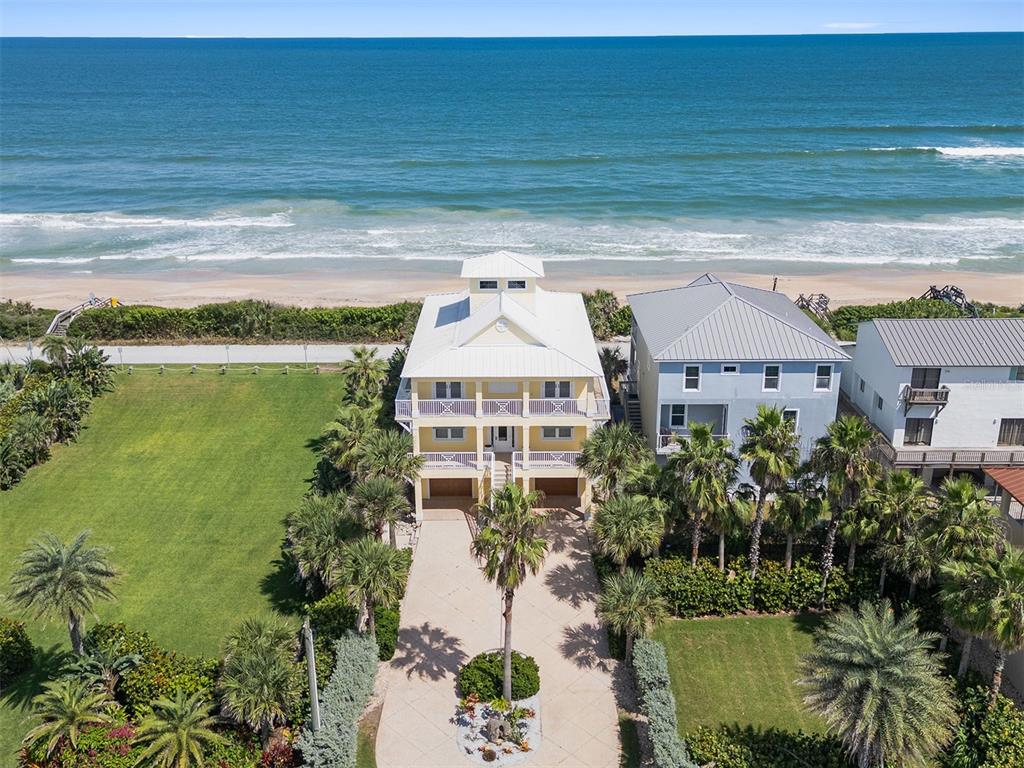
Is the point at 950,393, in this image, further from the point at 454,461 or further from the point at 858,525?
the point at 454,461

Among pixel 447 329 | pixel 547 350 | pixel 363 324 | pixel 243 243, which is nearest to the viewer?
pixel 547 350

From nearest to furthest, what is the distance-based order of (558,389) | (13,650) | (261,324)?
(13,650) < (558,389) < (261,324)

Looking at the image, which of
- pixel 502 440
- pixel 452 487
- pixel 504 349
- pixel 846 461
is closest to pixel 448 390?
pixel 504 349

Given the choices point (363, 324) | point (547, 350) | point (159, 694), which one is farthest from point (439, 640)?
point (363, 324)

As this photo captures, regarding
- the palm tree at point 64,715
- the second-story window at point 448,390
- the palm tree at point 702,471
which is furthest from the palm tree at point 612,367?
the palm tree at point 64,715

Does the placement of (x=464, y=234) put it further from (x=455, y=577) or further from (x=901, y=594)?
(x=901, y=594)

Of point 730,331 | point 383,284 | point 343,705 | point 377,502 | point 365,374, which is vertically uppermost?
point 730,331

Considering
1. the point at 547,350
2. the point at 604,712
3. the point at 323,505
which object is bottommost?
the point at 604,712

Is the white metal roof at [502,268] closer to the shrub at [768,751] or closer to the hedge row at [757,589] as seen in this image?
the hedge row at [757,589]
